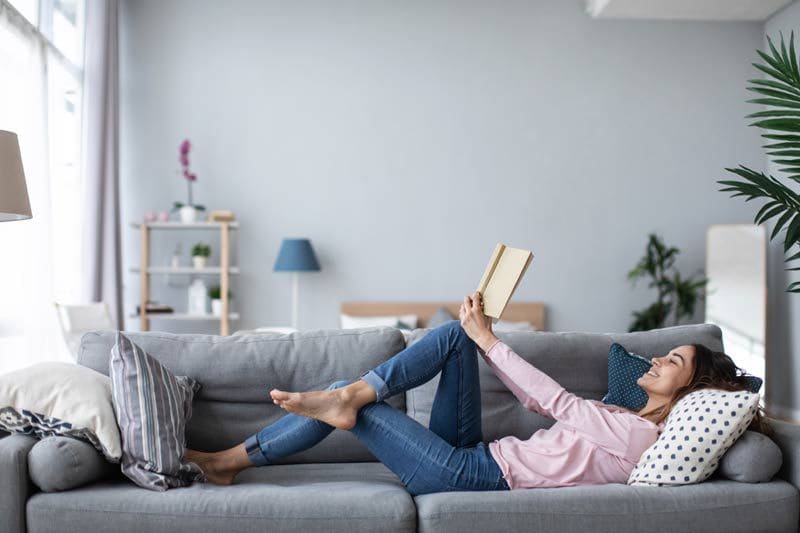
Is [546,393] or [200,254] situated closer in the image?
[546,393]

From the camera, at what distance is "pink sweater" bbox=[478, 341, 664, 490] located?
2.21 meters

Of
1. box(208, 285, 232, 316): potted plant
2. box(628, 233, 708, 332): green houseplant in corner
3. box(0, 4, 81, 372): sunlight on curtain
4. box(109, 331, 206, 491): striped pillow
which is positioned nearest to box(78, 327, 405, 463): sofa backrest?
box(109, 331, 206, 491): striped pillow

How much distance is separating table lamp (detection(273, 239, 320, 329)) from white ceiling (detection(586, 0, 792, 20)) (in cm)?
279

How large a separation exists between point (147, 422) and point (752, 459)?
5.26 ft

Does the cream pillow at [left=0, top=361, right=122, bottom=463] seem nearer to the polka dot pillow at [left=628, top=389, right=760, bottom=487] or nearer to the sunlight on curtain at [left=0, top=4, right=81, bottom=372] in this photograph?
the polka dot pillow at [left=628, top=389, right=760, bottom=487]

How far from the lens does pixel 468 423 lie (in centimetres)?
237

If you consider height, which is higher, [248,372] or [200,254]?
[200,254]

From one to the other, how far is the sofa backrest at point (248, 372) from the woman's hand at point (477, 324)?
34 centimetres

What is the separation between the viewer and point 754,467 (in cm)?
213

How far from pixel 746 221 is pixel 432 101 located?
2.56 meters

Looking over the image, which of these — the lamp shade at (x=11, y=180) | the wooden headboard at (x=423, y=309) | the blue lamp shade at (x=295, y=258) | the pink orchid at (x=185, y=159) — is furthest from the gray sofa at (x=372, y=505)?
the pink orchid at (x=185, y=159)

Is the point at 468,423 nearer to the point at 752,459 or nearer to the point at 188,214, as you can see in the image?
the point at 752,459

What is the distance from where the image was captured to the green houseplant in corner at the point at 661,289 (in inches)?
228

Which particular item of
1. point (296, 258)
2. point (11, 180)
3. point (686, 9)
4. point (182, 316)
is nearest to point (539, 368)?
point (11, 180)
